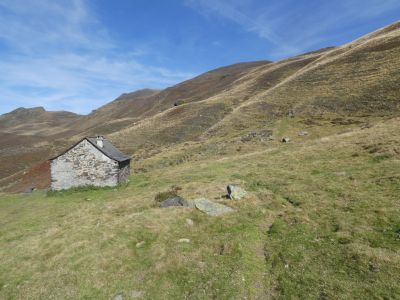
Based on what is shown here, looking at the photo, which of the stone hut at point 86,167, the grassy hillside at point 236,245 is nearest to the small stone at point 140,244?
the grassy hillside at point 236,245

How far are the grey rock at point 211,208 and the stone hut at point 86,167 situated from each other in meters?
20.6

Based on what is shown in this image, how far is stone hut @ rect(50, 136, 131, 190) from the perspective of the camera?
41.1 m

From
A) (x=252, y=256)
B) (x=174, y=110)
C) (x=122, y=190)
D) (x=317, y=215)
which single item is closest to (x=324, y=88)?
(x=174, y=110)

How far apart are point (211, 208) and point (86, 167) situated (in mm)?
24767

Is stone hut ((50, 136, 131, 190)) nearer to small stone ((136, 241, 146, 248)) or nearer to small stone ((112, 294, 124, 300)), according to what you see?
small stone ((136, 241, 146, 248))

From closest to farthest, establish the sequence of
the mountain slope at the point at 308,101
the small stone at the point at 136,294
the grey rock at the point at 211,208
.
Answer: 1. the small stone at the point at 136,294
2. the grey rock at the point at 211,208
3. the mountain slope at the point at 308,101

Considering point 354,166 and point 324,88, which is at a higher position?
point 324,88

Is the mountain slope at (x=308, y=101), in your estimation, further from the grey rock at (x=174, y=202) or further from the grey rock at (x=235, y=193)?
the grey rock at (x=174, y=202)

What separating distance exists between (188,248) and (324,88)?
66.1 metres

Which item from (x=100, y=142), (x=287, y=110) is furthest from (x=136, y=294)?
(x=287, y=110)

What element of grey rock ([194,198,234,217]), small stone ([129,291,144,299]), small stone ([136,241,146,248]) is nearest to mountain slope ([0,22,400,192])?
grey rock ([194,198,234,217])

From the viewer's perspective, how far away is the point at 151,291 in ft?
46.6

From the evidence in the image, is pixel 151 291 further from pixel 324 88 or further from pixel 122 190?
pixel 324 88

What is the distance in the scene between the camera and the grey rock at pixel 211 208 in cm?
2156
